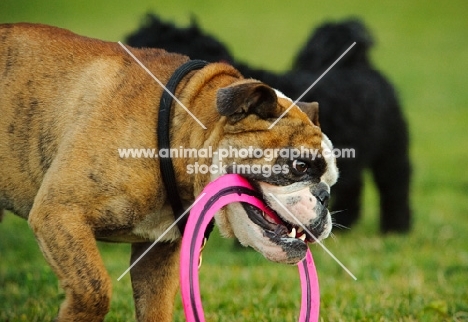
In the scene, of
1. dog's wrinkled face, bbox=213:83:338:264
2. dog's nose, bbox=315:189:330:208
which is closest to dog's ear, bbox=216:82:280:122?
dog's wrinkled face, bbox=213:83:338:264

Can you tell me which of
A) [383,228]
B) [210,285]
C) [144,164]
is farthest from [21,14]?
[144,164]

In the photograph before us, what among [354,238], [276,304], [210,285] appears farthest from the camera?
[354,238]

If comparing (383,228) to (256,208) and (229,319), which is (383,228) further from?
(256,208)

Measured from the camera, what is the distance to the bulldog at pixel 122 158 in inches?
170

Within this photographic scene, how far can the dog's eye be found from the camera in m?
4.43

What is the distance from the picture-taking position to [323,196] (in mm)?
4508

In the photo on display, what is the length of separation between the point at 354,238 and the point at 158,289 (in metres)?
4.22

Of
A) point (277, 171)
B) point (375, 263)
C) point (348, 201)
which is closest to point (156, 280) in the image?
point (277, 171)

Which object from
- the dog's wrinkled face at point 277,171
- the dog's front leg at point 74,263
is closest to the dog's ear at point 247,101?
the dog's wrinkled face at point 277,171

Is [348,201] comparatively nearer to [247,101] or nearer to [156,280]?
[156,280]

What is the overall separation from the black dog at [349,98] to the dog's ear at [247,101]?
307 cm

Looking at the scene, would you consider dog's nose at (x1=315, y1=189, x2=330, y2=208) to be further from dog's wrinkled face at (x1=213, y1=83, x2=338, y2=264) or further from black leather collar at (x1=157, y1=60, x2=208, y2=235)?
black leather collar at (x1=157, y1=60, x2=208, y2=235)

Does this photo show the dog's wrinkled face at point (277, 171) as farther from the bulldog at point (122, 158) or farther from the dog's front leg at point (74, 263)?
the dog's front leg at point (74, 263)

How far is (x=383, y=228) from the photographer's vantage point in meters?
9.32
